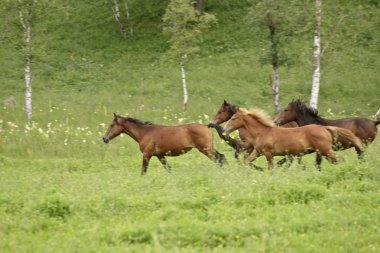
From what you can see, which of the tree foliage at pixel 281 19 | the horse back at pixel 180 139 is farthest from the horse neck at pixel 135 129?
the tree foliage at pixel 281 19

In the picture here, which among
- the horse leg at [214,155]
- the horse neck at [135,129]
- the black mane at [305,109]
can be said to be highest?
the black mane at [305,109]

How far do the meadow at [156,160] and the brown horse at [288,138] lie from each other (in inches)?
23.0

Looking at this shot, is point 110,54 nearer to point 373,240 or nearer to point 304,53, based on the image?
point 304,53

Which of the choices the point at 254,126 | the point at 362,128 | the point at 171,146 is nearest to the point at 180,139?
the point at 171,146

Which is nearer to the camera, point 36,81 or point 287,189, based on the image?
point 287,189

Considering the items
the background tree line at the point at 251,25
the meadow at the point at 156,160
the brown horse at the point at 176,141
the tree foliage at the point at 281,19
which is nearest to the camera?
the meadow at the point at 156,160

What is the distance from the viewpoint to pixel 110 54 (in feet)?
126

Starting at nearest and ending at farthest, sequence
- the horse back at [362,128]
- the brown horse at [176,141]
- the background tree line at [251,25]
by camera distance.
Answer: the brown horse at [176,141] < the horse back at [362,128] < the background tree line at [251,25]

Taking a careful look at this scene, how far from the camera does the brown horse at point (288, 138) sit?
13461 millimetres

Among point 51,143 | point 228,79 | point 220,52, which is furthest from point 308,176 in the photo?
point 220,52

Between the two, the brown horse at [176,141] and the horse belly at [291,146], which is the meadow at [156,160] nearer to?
the horse belly at [291,146]

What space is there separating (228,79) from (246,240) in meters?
26.0

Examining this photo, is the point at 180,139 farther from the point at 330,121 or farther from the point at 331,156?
the point at 330,121

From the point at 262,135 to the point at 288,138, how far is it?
2.58ft
